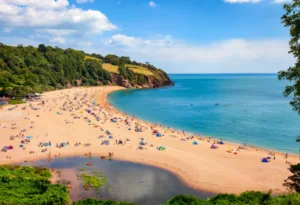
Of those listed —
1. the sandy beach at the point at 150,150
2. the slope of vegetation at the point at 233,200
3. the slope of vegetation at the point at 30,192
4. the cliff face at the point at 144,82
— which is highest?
the cliff face at the point at 144,82

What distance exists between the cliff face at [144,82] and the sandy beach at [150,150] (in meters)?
93.4

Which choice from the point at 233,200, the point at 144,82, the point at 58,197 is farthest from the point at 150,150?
the point at 144,82

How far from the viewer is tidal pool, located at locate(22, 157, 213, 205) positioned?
23.4 metres

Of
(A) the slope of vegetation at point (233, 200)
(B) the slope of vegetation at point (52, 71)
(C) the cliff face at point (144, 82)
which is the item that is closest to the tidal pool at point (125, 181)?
(A) the slope of vegetation at point (233, 200)

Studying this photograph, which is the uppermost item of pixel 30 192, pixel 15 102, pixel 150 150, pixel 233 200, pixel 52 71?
pixel 52 71

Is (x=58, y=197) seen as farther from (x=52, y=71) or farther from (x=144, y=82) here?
(x=144, y=82)

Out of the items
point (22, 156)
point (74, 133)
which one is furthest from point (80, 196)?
point (74, 133)

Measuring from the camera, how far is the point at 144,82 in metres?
157

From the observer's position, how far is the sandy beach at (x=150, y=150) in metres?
27.5

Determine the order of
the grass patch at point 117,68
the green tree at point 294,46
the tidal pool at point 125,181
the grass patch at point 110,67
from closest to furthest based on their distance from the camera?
the green tree at point 294,46
the tidal pool at point 125,181
the grass patch at point 110,67
the grass patch at point 117,68

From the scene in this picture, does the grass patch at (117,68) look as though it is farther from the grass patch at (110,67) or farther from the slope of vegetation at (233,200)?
the slope of vegetation at (233,200)

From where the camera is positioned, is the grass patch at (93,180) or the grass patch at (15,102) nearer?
the grass patch at (93,180)

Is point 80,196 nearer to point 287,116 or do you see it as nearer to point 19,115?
point 19,115

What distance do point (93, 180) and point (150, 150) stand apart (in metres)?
11.6
